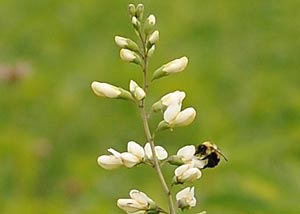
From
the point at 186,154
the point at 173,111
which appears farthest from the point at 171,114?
the point at 186,154

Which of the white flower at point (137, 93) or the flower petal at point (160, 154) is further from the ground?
the white flower at point (137, 93)

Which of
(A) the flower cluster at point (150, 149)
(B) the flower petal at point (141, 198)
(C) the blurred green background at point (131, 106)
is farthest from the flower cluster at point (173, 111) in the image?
(C) the blurred green background at point (131, 106)

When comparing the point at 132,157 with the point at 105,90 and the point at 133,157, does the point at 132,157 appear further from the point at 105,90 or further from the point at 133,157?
the point at 105,90

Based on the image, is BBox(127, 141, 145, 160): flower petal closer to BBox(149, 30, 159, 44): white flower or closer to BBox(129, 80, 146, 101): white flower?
BBox(129, 80, 146, 101): white flower

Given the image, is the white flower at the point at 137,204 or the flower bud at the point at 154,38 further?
the flower bud at the point at 154,38

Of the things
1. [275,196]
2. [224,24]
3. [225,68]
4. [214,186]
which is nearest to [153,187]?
[214,186]

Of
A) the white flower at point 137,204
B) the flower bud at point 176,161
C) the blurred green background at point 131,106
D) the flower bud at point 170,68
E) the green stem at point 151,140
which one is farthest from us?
the blurred green background at point 131,106

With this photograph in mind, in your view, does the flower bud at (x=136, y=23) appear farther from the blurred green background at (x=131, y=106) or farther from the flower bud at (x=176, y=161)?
the blurred green background at (x=131, y=106)

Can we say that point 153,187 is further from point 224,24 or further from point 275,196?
point 224,24

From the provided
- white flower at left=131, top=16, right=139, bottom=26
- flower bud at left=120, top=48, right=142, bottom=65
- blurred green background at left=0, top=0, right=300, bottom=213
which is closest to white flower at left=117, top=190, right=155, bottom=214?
flower bud at left=120, top=48, right=142, bottom=65
